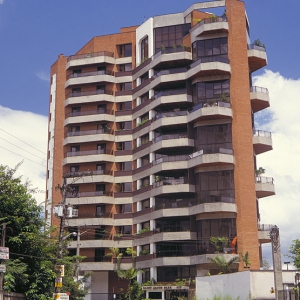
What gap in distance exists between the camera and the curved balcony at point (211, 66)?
2904 inches

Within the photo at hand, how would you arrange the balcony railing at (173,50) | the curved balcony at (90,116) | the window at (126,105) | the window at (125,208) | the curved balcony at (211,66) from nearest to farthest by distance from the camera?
1. the curved balcony at (211,66)
2. the balcony railing at (173,50)
3. the window at (125,208)
4. the curved balcony at (90,116)
5. the window at (126,105)

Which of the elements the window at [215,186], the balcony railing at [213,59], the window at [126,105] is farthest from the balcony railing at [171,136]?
the window at [126,105]

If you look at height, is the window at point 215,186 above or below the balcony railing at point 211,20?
below

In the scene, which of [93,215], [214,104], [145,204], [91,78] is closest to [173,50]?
[214,104]

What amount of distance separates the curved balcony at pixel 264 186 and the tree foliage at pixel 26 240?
107 feet

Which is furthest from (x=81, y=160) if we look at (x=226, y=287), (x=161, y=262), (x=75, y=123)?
(x=226, y=287)

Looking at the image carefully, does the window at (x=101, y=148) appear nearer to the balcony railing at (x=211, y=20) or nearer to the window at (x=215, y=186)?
the window at (x=215, y=186)

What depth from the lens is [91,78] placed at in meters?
89.1

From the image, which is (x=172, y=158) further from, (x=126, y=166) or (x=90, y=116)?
(x=90, y=116)

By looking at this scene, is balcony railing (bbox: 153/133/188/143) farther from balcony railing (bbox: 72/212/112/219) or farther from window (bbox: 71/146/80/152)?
→ window (bbox: 71/146/80/152)

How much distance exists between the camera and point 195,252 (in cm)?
7062

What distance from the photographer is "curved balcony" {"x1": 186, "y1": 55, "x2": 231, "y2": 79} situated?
242ft

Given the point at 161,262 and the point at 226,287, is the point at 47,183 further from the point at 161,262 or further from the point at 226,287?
the point at 226,287

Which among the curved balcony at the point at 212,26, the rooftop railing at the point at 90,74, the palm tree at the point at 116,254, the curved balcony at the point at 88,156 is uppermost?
the curved balcony at the point at 212,26
